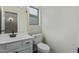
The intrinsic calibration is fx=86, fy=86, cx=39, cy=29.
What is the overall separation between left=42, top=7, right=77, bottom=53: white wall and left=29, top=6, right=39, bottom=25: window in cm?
23

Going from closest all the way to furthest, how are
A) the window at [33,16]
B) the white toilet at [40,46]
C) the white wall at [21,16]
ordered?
1. the white wall at [21,16]
2. the white toilet at [40,46]
3. the window at [33,16]

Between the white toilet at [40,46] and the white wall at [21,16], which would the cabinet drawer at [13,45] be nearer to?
the white wall at [21,16]

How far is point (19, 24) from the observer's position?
192cm

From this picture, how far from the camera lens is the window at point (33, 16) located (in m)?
2.25

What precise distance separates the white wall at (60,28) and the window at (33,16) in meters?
0.23

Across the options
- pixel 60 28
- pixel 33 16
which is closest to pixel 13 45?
pixel 33 16

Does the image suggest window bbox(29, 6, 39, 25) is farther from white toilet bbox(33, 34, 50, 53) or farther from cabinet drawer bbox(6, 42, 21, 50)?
cabinet drawer bbox(6, 42, 21, 50)

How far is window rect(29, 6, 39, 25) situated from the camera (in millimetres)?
2254

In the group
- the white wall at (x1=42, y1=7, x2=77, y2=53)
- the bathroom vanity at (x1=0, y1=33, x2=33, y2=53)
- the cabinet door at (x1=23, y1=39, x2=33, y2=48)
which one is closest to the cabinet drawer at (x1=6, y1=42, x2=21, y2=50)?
the bathroom vanity at (x1=0, y1=33, x2=33, y2=53)

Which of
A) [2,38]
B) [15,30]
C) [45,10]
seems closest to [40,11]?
[45,10]

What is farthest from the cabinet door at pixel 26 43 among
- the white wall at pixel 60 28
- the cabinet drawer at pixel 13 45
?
the white wall at pixel 60 28

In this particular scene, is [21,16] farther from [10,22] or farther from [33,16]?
[33,16]

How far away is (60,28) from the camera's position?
2.41 metres

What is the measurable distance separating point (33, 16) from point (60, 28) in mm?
829
